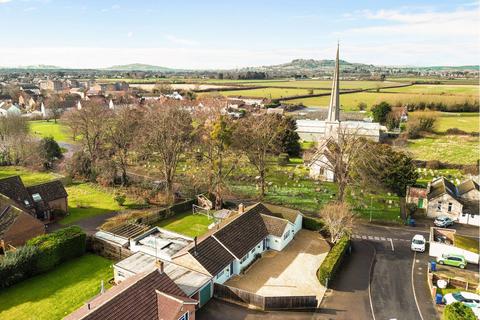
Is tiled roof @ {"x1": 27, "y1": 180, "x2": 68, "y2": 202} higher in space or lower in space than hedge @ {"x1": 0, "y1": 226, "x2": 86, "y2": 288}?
higher

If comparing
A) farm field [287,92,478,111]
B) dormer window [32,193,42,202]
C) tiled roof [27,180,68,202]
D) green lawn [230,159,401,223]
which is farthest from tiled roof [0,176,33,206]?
farm field [287,92,478,111]

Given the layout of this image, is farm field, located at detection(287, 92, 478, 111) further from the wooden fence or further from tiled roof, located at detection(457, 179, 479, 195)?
the wooden fence

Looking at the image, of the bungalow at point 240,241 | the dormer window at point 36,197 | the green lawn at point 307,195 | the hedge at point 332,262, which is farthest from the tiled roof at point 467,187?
the dormer window at point 36,197

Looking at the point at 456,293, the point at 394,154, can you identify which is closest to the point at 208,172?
the point at 394,154

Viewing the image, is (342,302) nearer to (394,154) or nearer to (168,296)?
(168,296)

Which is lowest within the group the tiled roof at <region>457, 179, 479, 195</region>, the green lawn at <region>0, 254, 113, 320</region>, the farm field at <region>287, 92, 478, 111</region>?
the green lawn at <region>0, 254, 113, 320</region>

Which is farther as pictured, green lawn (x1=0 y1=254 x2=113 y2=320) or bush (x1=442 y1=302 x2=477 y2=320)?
green lawn (x1=0 y1=254 x2=113 y2=320)

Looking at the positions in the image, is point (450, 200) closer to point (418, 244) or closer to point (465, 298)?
point (418, 244)

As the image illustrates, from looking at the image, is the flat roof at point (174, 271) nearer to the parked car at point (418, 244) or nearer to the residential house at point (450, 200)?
the parked car at point (418, 244)
